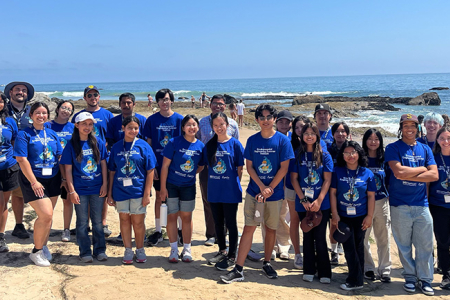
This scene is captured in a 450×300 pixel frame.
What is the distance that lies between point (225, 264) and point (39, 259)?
7.72ft

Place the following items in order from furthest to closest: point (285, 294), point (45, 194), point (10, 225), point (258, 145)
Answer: point (10, 225) < point (45, 194) < point (258, 145) < point (285, 294)

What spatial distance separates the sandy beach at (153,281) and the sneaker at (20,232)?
231 millimetres

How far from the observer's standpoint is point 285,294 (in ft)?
13.5

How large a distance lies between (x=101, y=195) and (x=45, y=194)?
28.2 inches

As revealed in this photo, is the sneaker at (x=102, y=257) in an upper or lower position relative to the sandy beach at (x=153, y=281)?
upper

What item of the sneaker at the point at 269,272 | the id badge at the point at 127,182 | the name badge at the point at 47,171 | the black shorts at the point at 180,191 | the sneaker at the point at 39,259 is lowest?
the sneaker at the point at 269,272

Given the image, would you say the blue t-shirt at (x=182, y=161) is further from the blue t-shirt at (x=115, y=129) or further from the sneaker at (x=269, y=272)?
the sneaker at (x=269, y=272)

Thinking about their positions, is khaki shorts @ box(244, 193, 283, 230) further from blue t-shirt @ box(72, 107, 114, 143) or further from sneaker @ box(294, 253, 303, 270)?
blue t-shirt @ box(72, 107, 114, 143)

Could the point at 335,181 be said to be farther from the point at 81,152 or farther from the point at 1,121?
the point at 1,121

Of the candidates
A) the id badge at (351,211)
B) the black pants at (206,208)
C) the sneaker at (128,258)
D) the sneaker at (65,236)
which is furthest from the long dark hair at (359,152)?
the sneaker at (65,236)

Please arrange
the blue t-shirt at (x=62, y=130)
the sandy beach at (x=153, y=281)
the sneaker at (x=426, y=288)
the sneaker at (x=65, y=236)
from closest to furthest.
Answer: the sandy beach at (x=153, y=281) → the sneaker at (x=426, y=288) → the blue t-shirt at (x=62, y=130) → the sneaker at (x=65, y=236)

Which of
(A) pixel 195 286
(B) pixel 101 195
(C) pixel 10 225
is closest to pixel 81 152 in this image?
(B) pixel 101 195

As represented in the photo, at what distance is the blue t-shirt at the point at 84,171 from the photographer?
470 cm

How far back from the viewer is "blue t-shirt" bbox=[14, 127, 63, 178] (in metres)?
4.56
